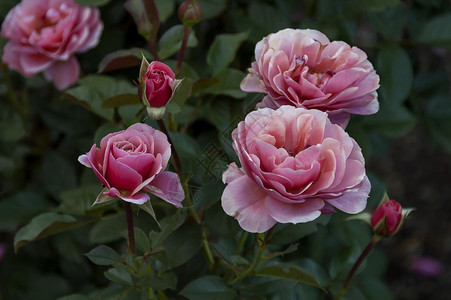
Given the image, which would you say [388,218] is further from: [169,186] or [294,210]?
[169,186]

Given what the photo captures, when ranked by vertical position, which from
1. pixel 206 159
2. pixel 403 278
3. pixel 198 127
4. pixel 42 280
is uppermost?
pixel 206 159

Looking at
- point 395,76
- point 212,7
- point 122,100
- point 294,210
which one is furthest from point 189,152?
point 395,76

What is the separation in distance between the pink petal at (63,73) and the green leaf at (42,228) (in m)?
0.35

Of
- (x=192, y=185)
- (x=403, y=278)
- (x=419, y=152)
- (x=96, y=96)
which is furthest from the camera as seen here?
(x=419, y=152)

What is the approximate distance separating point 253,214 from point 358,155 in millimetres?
133

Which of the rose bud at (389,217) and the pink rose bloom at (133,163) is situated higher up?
the pink rose bloom at (133,163)

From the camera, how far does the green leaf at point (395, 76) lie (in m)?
1.25

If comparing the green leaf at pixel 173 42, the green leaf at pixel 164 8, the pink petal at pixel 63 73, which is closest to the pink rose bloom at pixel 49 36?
the pink petal at pixel 63 73

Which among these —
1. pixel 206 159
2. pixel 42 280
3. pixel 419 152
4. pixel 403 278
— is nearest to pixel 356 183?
pixel 206 159

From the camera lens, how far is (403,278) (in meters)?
2.18

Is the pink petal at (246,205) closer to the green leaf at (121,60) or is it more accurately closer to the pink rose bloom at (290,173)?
the pink rose bloom at (290,173)

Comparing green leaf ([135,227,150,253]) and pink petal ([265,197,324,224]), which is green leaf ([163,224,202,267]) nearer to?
green leaf ([135,227,150,253])

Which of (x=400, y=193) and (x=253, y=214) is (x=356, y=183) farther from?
(x=400, y=193)

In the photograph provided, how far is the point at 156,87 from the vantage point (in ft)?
2.06
